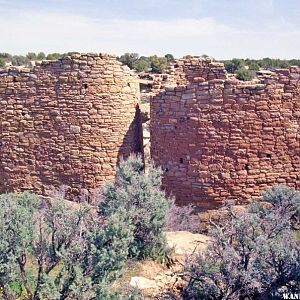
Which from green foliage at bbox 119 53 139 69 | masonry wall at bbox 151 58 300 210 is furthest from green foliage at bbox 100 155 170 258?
green foliage at bbox 119 53 139 69

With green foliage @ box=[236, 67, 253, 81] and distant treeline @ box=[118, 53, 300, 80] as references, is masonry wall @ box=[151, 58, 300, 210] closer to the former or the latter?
green foliage @ box=[236, 67, 253, 81]

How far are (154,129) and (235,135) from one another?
1697 mm

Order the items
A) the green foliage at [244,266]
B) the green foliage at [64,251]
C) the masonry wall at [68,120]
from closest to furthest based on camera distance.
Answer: the green foliage at [64,251], the green foliage at [244,266], the masonry wall at [68,120]

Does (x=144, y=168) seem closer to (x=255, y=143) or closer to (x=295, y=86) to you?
(x=255, y=143)

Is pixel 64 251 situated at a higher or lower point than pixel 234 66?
lower

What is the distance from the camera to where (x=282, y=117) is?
8.75 metres

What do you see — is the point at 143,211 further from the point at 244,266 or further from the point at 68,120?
the point at 68,120

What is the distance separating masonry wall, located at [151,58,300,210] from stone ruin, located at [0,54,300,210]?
0.7 inches

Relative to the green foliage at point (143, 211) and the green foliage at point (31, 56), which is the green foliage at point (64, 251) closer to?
the green foliage at point (143, 211)

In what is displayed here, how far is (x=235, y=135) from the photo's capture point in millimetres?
8781

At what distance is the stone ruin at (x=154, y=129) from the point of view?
28.7 ft

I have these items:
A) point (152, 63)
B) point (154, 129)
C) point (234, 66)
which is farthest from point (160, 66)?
point (154, 129)

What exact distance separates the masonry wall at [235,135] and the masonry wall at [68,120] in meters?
1.22

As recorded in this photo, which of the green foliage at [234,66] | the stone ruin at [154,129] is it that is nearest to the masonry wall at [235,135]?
the stone ruin at [154,129]
